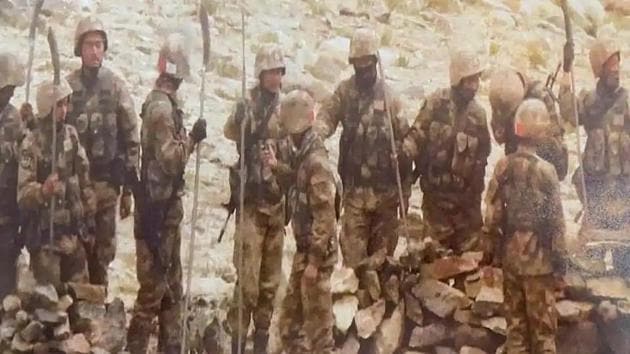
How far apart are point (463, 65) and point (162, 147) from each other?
1144mm

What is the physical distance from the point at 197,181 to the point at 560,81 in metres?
1.39

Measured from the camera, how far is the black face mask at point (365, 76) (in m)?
4.01

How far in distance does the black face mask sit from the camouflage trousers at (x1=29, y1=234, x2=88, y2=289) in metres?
1.17

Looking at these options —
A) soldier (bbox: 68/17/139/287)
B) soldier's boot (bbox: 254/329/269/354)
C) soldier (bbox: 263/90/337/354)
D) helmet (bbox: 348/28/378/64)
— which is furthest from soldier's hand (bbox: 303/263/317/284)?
helmet (bbox: 348/28/378/64)

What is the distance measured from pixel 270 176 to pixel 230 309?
0.50 meters

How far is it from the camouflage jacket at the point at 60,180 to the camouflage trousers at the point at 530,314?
1.55 metres

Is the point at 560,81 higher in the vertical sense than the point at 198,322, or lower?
higher

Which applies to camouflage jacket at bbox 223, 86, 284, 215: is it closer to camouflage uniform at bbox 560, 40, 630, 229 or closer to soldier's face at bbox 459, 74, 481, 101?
soldier's face at bbox 459, 74, 481, 101

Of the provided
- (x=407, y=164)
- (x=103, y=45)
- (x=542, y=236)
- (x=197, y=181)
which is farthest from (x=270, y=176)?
(x=542, y=236)

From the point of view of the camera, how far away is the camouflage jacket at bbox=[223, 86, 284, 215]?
395cm

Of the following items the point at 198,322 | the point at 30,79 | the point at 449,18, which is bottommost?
the point at 198,322

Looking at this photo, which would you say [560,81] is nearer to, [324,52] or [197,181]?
[324,52]

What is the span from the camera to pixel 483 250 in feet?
13.0

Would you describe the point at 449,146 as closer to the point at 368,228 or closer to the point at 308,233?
the point at 368,228
